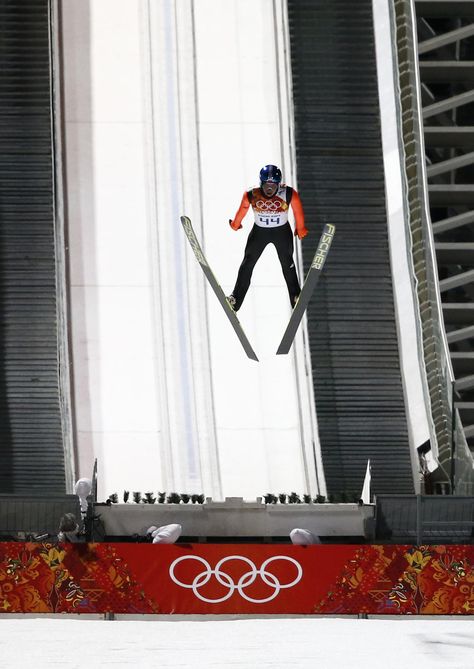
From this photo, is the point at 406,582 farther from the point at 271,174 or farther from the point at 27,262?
the point at 27,262

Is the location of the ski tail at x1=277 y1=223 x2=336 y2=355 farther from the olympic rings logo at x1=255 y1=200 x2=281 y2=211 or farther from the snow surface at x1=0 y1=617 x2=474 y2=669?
the snow surface at x1=0 y1=617 x2=474 y2=669

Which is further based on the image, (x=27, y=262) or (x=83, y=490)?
(x=27, y=262)

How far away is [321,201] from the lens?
2177cm

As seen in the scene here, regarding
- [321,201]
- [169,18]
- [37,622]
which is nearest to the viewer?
[37,622]

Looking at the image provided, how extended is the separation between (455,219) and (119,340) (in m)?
5.63

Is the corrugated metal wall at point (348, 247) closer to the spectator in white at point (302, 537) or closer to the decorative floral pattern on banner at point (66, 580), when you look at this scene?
the spectator in white at point (302, 537)

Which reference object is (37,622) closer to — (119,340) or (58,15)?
(119,340)

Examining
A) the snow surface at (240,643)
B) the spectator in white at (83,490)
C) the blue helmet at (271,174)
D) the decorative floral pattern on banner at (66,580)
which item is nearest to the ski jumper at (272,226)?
the blue helmet at (271,174)

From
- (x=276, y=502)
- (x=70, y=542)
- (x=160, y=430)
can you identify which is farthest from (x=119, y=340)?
(x=70, y=542)

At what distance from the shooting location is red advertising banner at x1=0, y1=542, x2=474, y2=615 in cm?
1484

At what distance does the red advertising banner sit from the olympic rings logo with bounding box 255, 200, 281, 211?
3109mm

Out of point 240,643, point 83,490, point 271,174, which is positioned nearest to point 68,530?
point 83,490

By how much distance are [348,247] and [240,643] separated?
9.47m

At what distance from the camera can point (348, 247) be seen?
2152 centimetres
